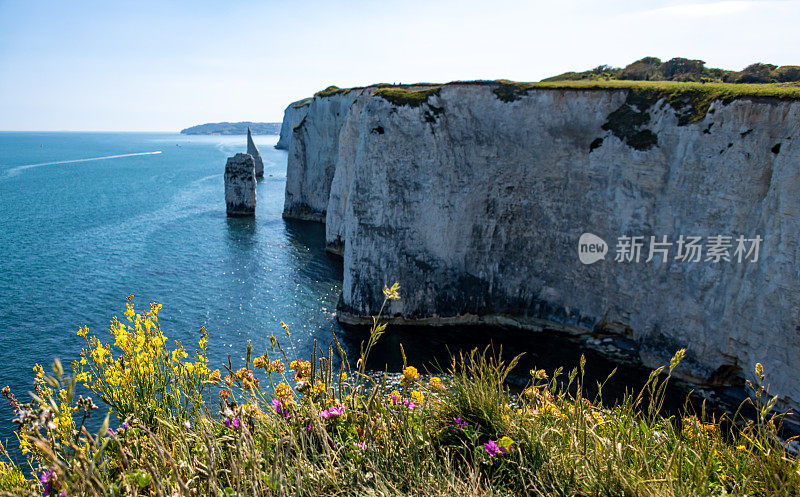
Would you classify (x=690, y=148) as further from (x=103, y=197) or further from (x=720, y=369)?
(x=103, y=197)

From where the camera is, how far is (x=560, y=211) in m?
29.0

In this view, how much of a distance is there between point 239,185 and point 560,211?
45336mm

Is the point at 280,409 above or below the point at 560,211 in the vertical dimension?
below

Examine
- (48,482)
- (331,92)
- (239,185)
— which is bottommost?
(48,482)

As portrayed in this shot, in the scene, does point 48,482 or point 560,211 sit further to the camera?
point 560,211

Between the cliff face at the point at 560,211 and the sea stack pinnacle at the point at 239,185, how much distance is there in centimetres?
3390

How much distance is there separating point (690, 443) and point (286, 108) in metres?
185

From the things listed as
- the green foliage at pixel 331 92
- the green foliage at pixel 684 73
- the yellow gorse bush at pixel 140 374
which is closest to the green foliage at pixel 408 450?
the yellow gorse bush at pixel 140 374


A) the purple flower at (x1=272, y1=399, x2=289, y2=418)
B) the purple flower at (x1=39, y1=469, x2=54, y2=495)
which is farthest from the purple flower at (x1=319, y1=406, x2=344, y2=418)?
the purple flower at (x1=39, y1=469, x2=54, y2=495)

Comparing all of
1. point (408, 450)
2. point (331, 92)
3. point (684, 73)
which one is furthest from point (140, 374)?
point (331, 92)

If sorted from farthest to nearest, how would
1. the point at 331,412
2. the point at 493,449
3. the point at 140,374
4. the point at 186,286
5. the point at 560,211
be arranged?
the point at 186,286 → the point at 560,211 → the point at 140,374 → the point at 331,412 → the point at 493,449

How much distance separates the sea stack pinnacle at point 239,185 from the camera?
59.4 metres

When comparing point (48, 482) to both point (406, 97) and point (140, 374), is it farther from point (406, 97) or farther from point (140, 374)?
point (406, 97)

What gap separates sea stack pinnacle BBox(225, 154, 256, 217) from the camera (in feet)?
195
